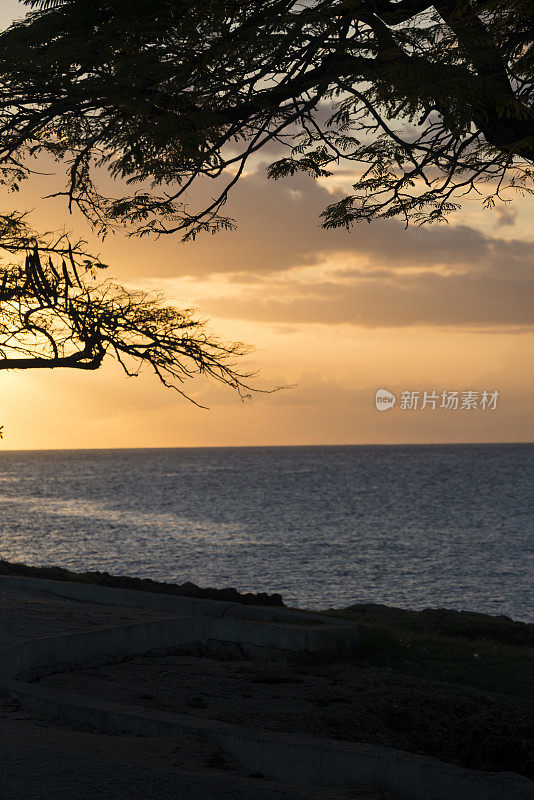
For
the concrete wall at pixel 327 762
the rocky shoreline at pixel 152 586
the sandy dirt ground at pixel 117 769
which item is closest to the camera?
the sandy dirt ground at pixel 117 769

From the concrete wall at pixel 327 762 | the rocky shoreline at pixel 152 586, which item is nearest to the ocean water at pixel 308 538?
the rocky shoreline at pixel 152 586

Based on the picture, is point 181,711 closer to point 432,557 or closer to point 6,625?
point 6,625

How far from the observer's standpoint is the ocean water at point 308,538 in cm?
3669

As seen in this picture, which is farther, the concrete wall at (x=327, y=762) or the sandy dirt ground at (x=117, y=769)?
the concrete wall at (x=327, y=762)

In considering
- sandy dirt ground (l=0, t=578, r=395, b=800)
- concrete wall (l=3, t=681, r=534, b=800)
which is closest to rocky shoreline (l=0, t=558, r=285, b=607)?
sandy dirt ground (l=0, t=578, r=395, b=800)

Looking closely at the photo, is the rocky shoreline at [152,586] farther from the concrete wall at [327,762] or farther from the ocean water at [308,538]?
the ocean water at [308,538]

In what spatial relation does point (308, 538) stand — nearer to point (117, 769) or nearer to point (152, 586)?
point (152, 586)

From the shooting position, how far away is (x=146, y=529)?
60.1 meters

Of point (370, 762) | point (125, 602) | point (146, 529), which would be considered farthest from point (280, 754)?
point (146, 529)

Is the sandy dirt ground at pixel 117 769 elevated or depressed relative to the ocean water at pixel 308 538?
elevated

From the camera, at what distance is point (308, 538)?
181ft

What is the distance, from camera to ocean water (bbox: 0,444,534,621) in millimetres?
A: 36688

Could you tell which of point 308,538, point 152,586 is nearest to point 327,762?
point 152,586

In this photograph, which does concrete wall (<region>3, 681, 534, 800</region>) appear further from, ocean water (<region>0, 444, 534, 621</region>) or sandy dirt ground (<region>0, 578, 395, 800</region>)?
ocean water (<region>0, 444, 534, 621</region>)
